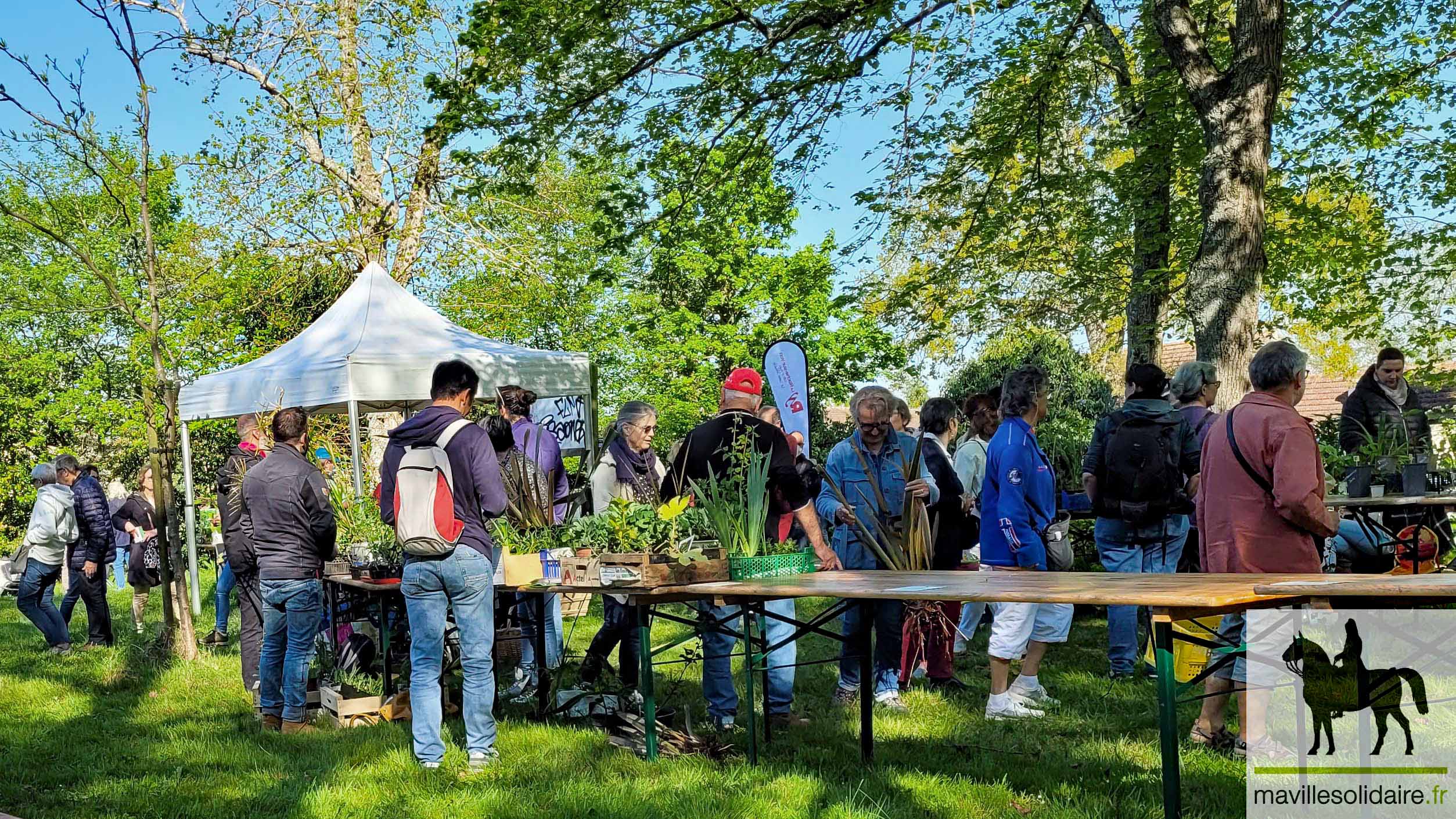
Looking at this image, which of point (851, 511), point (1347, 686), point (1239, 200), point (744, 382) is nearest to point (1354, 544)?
point (1239, 200)

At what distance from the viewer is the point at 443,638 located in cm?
520

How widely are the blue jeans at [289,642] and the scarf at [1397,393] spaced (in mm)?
7587

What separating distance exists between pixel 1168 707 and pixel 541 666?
3.70 m

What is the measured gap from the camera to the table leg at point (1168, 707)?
354 centimetres

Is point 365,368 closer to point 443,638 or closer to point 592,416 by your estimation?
point 592,416

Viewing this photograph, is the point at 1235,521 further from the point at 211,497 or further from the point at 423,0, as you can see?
the point at 211,497

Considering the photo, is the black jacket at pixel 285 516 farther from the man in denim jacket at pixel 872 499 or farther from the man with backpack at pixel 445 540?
the man in denim jacket at pixel 872 499

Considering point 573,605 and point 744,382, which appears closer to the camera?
point 744,382

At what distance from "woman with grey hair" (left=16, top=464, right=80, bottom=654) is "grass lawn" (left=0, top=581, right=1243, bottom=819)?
9.46ft

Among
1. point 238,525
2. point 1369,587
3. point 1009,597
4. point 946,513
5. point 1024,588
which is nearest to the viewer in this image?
point 1369,587

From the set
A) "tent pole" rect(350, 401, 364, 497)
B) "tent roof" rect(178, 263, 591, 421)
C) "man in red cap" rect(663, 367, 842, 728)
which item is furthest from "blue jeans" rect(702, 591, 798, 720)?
"tent roof" rect(178, 263, 591, 421)

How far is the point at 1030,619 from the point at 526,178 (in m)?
6.06

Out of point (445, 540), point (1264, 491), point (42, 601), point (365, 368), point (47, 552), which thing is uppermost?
point (365, 368)

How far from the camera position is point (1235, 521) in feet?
15.2
